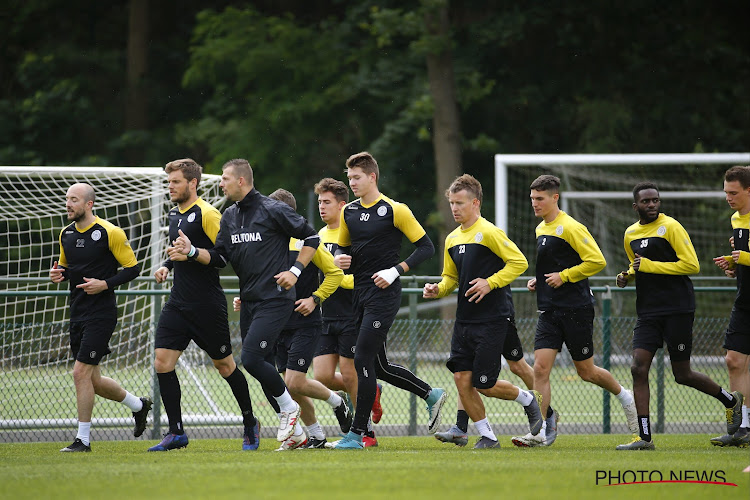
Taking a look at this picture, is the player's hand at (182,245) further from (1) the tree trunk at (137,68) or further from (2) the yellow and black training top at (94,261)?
(1) the tree trunk at (137,68)

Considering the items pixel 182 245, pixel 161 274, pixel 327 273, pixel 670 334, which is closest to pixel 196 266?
A: pixel 161 274

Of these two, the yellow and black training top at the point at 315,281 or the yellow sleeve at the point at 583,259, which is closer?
the yellow sleeve at the point at 583,259

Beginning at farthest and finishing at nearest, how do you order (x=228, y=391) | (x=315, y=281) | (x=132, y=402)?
1. (x=228, y=391)
2. (x=132, y=402)
3. (x=315, y=281)

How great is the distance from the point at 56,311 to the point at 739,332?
24.4 feet

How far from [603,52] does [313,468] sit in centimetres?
2165

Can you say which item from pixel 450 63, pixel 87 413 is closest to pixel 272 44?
pixel 450 63

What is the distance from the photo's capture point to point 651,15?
86.6 feet

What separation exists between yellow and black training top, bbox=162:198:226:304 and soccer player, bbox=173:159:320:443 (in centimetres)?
23

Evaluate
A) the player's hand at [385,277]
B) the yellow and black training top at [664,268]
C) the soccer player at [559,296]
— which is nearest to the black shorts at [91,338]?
the player's hand at [385,277]

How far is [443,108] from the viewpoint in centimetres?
2525

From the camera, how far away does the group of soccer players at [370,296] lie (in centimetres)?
839

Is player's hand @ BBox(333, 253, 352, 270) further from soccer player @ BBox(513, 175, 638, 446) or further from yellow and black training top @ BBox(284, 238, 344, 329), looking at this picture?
soccer player @ BBox(513, 175, 638, 446)

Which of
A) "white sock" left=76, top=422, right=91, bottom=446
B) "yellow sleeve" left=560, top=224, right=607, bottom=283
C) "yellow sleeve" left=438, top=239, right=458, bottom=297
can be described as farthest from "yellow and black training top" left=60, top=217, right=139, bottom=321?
"yellow sleeve" left=560, top=224, right=607, bottom=283

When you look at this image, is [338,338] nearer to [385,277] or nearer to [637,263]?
[385,277]
